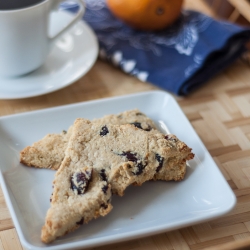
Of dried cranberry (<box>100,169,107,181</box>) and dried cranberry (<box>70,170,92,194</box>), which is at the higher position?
dried cranberry (<box>100,169,107,181</box>)

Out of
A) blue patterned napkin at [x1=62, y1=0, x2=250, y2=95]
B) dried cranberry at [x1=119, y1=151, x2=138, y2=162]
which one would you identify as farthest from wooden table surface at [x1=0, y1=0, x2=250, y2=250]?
dried cranberry at [x1=119, y1=151, x2=138, y2=162]

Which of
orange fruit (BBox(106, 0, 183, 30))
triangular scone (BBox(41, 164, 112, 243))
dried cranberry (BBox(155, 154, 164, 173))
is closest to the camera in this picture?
triangular scone (BBox(41, 164, 112, 243))

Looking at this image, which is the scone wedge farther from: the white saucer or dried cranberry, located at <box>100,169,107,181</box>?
the white saucer

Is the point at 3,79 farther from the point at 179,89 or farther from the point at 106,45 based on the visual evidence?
the point at 179,89

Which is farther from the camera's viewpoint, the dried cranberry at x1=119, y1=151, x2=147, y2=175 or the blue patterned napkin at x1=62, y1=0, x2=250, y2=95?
the blue patterned napkin at x1=62, y1=0, x2=250, y2=95

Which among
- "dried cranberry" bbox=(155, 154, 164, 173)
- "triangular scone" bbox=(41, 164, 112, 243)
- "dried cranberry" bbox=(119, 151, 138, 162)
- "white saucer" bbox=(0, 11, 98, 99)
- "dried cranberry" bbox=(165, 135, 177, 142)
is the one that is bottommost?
"white saucer" bbox=(0, 11, 98, 99)

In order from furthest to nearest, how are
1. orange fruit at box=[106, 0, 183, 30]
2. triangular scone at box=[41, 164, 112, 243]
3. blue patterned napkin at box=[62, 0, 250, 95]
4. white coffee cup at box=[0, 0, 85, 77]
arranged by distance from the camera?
1. orange fruit at box=[106, 0, 183, 30]
2. blue patterned napkin at box=[62, 0, 250, 95]
3. white coffee cup at box=[0, 0, 85, 77]
4. triangular scone at box=[41, 164, 112, 243]
